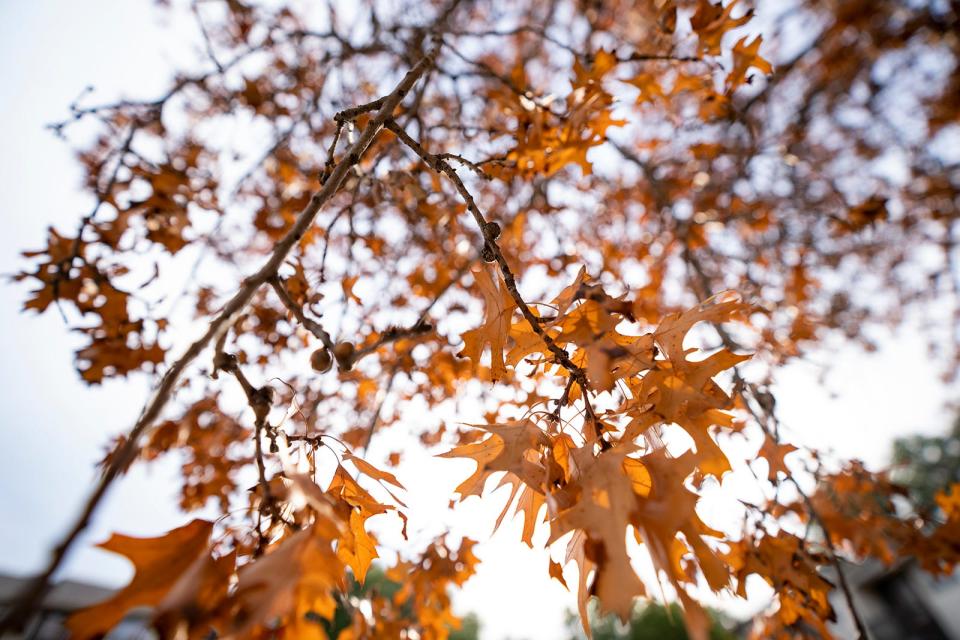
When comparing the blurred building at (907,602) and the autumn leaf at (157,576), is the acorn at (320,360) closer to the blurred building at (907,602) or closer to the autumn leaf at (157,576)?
the autumn leaf at (157,576)

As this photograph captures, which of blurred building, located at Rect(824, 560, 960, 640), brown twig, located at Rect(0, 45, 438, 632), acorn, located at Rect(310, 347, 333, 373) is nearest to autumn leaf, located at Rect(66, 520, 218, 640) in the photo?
brown twig, located at Rect(0, 45, 438, 632)

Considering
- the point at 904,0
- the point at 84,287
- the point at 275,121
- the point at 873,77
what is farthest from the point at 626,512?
the point at 904,0

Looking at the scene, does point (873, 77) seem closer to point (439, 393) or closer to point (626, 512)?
point (439, 393)

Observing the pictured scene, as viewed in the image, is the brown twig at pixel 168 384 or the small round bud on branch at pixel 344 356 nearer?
the brown twig at pixel 168 384

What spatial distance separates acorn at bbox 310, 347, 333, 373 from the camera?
91cm

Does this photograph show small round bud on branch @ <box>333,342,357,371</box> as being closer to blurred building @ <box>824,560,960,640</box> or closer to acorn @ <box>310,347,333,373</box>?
acorn @ <box>310,347,333,373</box>

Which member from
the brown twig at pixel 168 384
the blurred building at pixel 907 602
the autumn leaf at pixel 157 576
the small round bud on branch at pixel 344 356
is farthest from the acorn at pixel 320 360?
the blurred building at pixel 907 602

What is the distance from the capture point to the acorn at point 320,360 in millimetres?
911

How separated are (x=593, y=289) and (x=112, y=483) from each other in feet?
2.39

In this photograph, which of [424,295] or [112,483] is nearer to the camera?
[112,483]

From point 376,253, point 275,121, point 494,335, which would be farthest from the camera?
point 275,121

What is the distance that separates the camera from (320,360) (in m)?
0.91

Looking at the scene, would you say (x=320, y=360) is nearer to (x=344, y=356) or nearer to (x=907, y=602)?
(x=344, y=356)

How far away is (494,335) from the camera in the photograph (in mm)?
1050
